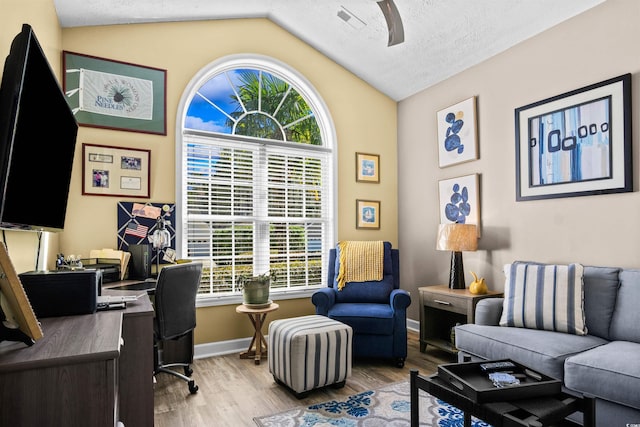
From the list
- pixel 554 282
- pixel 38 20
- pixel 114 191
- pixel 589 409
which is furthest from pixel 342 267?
pixel 38 20

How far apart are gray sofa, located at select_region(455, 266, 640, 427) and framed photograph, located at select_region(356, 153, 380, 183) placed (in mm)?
2046

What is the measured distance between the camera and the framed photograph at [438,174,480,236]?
12.5ft

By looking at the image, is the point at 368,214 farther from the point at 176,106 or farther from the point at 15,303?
the point at 15,303

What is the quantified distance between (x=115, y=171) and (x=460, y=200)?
317 centimetres

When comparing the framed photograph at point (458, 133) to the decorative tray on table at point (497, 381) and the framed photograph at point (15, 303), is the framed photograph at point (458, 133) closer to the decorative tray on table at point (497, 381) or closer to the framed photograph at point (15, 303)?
the decorative tray on table at point (497, 381)

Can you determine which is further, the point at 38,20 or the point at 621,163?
the point at 621,163

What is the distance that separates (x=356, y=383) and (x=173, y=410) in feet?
4.21

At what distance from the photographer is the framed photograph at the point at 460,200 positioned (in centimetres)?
380

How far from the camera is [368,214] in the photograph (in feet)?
15.0

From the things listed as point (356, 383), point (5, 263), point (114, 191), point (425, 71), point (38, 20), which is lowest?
point (356, 383)

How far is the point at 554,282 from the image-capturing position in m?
2.71

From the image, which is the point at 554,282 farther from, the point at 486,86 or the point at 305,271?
the point at 305,271

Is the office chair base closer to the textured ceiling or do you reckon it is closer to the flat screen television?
the flat screen television

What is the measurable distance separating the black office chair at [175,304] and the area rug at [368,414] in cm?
82
